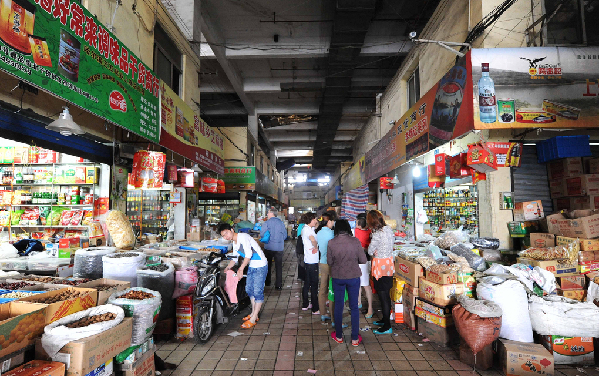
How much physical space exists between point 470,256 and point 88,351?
5280 millimetres

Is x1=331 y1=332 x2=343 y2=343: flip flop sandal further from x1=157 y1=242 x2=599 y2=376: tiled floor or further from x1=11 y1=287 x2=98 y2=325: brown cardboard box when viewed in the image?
x1=11 y1=287 x2=98 y2=325: brown cardboard box

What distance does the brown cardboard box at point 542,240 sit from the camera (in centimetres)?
515

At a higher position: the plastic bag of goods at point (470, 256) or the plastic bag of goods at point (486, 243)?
the plastic bag of goods at point (486, 243)

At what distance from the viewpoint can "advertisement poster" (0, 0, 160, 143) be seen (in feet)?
9.80

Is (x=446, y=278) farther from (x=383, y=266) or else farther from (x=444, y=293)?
(x=383, y=266)

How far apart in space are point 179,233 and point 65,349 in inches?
319

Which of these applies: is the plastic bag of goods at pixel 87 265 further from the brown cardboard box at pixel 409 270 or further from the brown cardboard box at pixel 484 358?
the brown cardboard box at pixel 484 358

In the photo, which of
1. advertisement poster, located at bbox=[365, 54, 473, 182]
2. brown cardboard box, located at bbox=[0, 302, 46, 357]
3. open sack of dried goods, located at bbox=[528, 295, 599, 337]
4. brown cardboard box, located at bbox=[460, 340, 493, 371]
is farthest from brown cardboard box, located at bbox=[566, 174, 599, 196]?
brown cardboard box, located at bbox=[0, 302, 46, 357]

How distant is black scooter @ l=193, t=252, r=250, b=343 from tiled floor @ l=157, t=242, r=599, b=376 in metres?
0.19

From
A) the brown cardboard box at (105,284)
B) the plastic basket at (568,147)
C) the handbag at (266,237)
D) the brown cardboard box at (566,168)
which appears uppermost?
the plastic basket at (568,147)

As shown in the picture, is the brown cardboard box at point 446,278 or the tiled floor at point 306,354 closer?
the tiled floor at point 306,354

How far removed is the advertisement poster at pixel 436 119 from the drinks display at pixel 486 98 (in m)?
0.16

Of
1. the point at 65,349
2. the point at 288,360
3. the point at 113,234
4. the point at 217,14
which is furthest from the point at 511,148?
the point at 217,14

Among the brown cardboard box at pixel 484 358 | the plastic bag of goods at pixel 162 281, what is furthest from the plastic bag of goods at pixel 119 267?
the brown cardboard box at pixel 484 358
